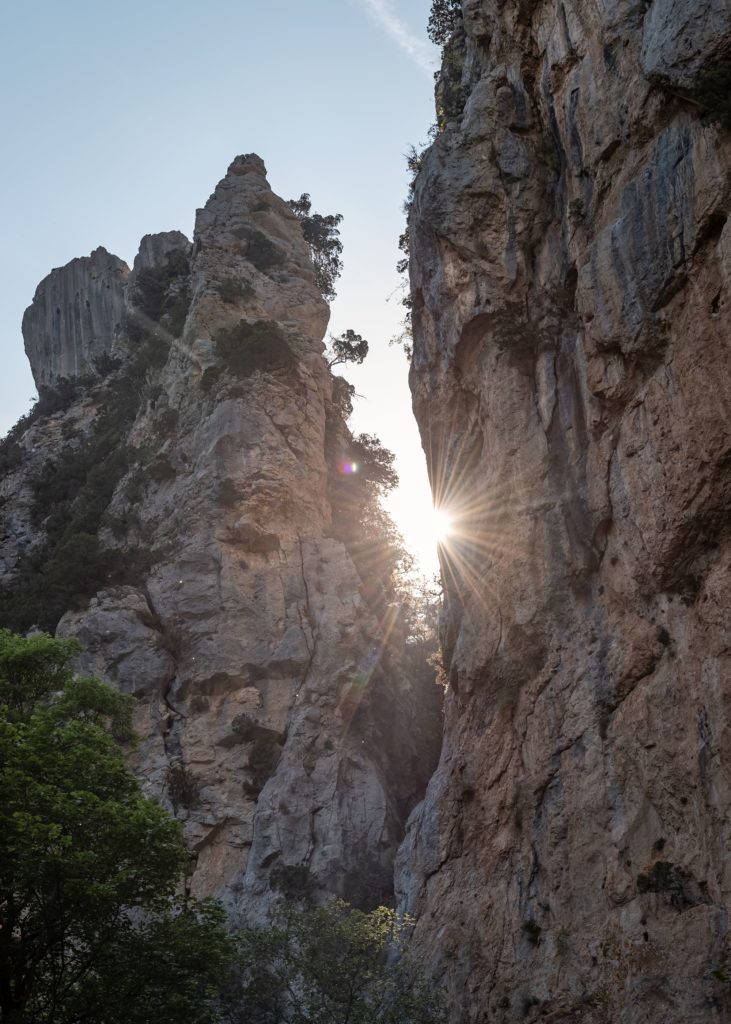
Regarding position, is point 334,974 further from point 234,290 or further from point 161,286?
point 161,286

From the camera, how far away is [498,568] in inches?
973

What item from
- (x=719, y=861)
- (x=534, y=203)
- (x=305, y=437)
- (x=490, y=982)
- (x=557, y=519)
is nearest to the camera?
(x=719, y=861)

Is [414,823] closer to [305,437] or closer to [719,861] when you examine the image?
[719,861]

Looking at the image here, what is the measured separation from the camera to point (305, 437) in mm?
40875

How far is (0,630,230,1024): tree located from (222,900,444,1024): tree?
8.93 feet

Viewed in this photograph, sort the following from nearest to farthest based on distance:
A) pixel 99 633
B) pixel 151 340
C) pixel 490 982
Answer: pixel 490 982
pixel 99 633
pixel 151 340

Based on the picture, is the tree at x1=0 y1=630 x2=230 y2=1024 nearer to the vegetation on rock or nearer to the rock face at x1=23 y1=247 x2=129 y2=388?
the vegetation on rock

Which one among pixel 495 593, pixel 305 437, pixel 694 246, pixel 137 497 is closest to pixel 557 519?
pixel 495 593

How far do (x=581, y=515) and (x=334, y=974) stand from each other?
448 inches

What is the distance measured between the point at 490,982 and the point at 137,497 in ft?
84.6

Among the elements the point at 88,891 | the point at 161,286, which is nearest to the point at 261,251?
the point at 161,286

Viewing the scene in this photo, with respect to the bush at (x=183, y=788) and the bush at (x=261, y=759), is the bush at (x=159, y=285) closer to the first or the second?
the bush at (x=261, y=759)

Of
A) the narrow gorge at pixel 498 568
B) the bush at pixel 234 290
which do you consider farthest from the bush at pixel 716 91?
the bush at pixel 234 290

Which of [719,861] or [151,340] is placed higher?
[151,340]
